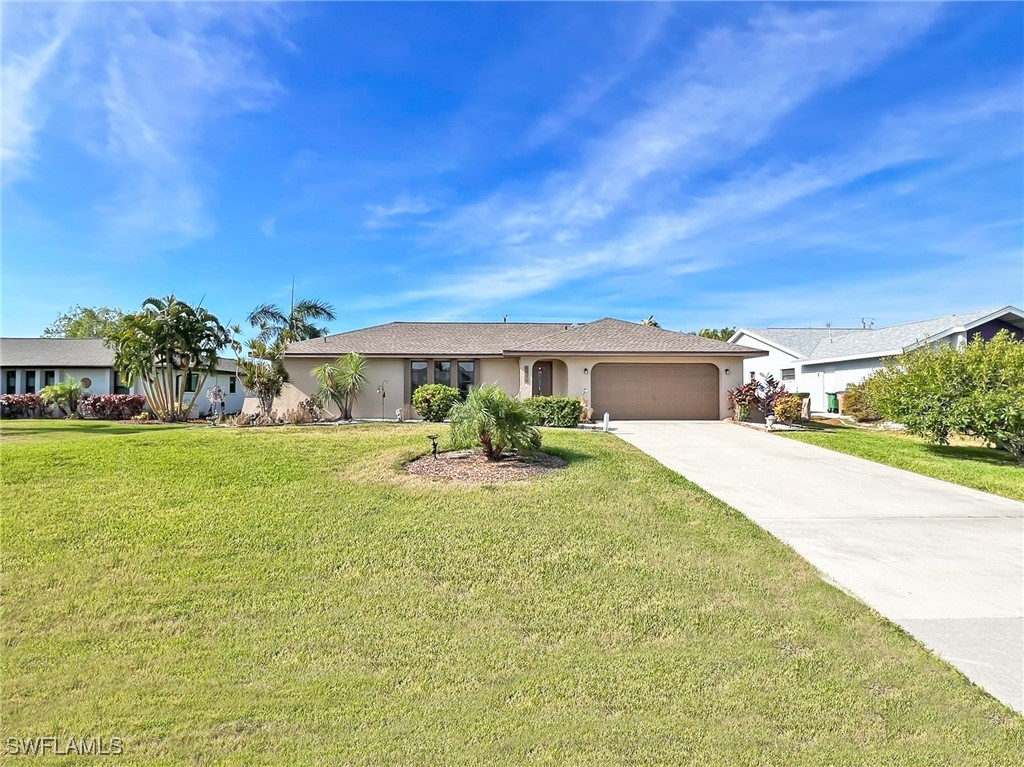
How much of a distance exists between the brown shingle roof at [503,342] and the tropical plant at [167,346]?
13.9 ft

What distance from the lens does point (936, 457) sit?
1137cm

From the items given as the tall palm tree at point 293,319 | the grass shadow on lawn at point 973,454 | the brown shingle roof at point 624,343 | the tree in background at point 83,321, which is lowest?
the grass shadow on lawn at point 973,454

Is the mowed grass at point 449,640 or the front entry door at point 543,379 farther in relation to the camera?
the front entry door at point 543,379

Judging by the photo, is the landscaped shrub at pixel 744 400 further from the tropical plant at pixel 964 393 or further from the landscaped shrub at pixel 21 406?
the landscaped shrub at pixel 21 406

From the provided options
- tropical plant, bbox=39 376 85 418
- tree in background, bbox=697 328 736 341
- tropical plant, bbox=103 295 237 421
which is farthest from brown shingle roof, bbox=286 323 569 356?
tree in background, bbox=697 328 736 341

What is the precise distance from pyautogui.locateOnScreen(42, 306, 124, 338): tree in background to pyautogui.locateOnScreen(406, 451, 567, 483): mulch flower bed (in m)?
55.9

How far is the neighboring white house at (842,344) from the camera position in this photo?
62.4 ft

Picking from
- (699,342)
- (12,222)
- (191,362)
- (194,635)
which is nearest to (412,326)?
(191,362)

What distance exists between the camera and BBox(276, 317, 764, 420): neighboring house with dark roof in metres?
18.4

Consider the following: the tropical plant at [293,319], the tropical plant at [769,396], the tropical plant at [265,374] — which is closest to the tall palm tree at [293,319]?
the tropical plant at [293,319]

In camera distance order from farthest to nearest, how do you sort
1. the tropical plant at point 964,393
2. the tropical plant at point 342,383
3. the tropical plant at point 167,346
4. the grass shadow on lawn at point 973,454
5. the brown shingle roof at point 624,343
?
the tropical plant at point 167,346 → the brown shingle roof at point 624,343 → the tropical plant at point 342,383 → the grass shadow on lawn at point 973,454 → the tropical plant at point 964,393

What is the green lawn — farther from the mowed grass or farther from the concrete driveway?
the mowed grass

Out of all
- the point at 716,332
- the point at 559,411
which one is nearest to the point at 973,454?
the point at 559,411

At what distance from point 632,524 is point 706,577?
1392 millimetres
